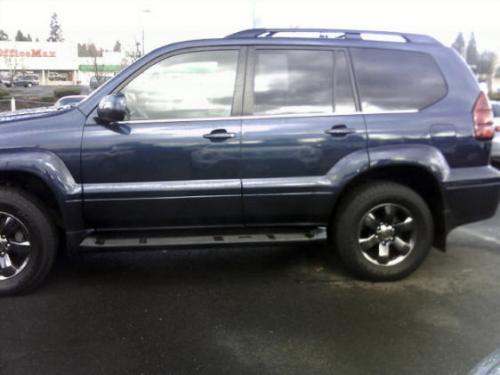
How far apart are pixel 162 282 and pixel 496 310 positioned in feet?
8.34

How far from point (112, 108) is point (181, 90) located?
22.4 inches

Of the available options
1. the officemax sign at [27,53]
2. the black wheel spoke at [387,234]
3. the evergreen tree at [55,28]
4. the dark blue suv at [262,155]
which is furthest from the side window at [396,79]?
the evergreen tree at [55,28]

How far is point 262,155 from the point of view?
4.21 metres

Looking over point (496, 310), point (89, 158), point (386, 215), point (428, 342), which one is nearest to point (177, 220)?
point (89, 158)

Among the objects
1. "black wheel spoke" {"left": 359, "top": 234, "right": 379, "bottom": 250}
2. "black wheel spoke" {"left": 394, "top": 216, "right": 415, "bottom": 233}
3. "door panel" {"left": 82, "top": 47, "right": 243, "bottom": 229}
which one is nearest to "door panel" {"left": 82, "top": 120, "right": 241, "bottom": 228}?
"door panel" {"left": 82, "top": 47, "right": 243, "bottom": 229}

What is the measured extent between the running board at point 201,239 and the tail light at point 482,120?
144 cm

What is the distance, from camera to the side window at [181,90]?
4234 mm

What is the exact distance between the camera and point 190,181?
418cm

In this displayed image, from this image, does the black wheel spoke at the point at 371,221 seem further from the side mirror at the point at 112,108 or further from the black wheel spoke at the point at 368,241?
the side mirror at the point at 112,108

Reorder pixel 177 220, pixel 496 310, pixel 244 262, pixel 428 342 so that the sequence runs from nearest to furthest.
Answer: pixel 428 342 < pixel 496 310 < pixel 177 220 < pixel 244 262

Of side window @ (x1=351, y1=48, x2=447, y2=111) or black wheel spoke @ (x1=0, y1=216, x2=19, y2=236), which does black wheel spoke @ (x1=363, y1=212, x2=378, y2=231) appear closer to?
side window @ (x1=351, y1=48, x2=447, y2=111)

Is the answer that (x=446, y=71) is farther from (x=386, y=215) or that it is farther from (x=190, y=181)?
(x=190, y=181)

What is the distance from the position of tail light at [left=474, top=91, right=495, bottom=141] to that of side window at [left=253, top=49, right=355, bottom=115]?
3.27 ft

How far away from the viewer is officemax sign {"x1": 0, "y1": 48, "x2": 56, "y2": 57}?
247ft
